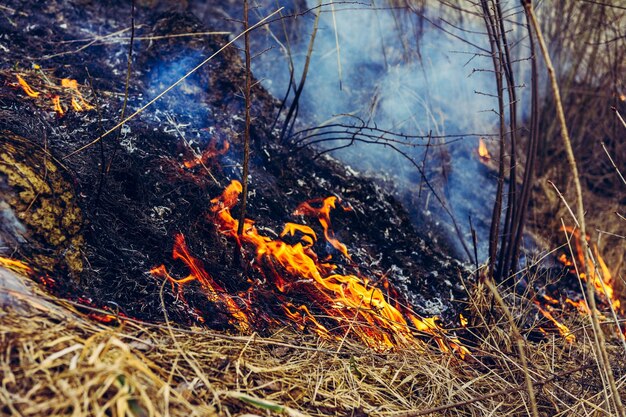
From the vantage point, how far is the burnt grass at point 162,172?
265 cm

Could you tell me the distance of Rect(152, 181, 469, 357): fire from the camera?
2.66 meters

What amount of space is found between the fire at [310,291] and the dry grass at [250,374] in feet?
0.41

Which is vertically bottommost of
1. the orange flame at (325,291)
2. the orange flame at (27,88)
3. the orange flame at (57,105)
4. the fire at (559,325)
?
the fire at (559,325)

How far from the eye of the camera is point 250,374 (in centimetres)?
208

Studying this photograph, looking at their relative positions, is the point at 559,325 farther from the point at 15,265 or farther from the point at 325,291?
the point at 15,265

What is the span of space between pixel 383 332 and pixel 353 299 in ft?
0.92

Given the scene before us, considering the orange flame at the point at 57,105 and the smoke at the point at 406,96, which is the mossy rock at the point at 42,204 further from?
the smoke at the point at 406,96

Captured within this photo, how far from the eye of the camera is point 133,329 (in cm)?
210

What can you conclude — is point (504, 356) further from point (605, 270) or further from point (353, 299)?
point (605, 270)

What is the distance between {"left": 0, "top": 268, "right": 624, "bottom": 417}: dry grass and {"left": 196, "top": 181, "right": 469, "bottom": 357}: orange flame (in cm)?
12

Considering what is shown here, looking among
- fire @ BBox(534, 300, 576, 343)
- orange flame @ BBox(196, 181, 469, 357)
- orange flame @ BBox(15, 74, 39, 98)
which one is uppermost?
orange flame @ BBox(15, 74, 39, 98)

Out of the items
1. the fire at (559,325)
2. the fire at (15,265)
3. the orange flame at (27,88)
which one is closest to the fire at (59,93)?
the orange flame at (27,88)

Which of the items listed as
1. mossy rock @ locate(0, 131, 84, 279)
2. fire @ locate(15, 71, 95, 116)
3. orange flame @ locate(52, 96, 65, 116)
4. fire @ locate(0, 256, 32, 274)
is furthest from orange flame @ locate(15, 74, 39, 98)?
fire @ locate(0, 256, 32, 274)

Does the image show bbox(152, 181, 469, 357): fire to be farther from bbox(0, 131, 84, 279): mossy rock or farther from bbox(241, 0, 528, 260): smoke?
bbox(241, 0, 528, 260): smoke
